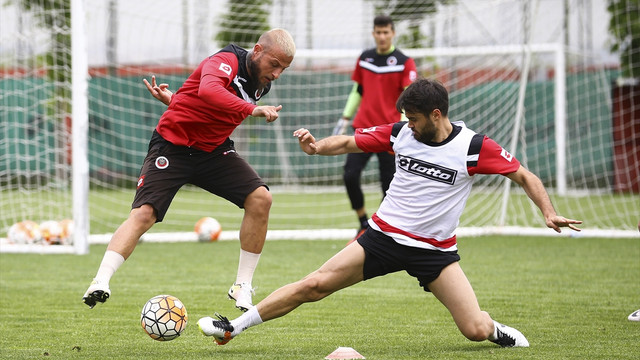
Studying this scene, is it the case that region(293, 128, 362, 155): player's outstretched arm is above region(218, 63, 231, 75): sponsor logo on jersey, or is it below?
below

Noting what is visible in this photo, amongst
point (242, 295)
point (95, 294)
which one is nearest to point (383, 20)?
point (242, 295)

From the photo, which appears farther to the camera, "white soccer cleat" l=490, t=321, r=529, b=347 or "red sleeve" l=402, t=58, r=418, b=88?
"red sleeve" l=402, t=58, r=418, b=88

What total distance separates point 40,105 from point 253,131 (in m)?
6.17

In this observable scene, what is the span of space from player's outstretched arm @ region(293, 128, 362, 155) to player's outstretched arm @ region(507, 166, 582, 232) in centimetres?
96

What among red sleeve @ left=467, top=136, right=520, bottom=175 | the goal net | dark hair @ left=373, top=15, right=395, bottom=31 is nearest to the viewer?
red sleeve @ left=467, top=136, right=520, bottom=175

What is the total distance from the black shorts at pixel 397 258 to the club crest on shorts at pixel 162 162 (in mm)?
1626

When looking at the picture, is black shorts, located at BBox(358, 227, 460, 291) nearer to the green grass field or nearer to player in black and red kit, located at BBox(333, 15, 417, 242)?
the green grass field

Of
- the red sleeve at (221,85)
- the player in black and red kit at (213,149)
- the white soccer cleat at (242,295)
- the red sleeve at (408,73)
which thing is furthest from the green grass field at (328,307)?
the red sleeve at (408,73)

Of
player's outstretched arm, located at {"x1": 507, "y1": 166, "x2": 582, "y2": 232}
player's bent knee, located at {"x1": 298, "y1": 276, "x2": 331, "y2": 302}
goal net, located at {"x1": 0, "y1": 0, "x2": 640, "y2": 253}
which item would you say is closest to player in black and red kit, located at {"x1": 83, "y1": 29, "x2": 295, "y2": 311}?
player's bent knee, located at {"x1": 298, "y1": 276, "x2": 331, "y2": 302}

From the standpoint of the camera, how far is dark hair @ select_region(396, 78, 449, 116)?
4.67m

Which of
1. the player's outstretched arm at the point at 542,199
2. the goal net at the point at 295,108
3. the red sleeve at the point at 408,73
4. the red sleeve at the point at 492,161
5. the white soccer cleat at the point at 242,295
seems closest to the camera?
the player's outstretched arm at the point at 542,199

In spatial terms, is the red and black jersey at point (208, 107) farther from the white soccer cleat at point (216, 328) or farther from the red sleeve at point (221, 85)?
the white soccer cleat at point (216, 328)

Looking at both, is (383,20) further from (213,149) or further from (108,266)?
(108,266)

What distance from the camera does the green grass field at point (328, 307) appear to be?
508 centimetres
